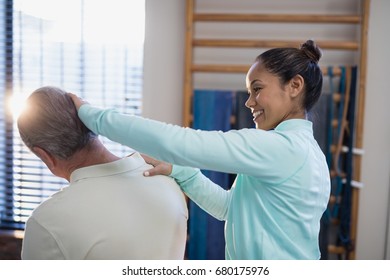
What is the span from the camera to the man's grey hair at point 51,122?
754 mm

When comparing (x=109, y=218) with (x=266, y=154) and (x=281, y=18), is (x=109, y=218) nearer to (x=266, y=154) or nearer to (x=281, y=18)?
(x=266, y=154)

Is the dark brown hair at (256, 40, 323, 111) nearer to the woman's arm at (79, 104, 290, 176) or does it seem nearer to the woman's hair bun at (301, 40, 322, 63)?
the woman's hair bun at (301, 40, 322, 63)

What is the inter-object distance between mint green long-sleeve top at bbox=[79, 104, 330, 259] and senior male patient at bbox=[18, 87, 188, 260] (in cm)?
7

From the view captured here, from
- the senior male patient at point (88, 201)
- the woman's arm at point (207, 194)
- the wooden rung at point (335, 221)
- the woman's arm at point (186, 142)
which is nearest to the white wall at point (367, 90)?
the wooden rung at point (335, 221)

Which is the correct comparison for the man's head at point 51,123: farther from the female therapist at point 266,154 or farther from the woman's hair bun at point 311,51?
the woman's hair bun at point 311,51

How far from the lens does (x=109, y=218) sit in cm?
73

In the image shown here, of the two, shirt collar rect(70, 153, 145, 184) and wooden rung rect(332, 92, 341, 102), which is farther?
wooden rung rect(332, 92, 341, 102)

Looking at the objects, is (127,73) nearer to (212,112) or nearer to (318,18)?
(212,112)

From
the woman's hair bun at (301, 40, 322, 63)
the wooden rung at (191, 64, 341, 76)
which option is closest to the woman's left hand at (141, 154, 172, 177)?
the woman's hair bun at (301, 40, 322, 63)

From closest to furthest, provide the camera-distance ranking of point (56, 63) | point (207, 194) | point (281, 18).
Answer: point (207, 194) → point (281, 18) → point (56, 63)

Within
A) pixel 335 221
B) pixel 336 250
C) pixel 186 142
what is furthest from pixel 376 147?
pixel 186 142

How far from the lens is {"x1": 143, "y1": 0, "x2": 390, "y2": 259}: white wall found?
5.94ft

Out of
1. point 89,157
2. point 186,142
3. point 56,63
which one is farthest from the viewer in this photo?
point 56,63

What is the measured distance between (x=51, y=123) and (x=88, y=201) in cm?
17
